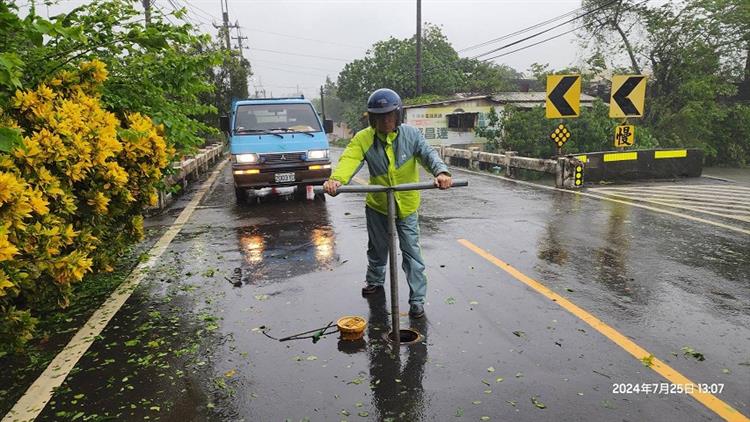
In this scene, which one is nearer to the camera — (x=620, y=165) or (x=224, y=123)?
(x=224, y=123)

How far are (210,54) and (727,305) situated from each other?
18.0 ft

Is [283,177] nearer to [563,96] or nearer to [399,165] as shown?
[399,165]

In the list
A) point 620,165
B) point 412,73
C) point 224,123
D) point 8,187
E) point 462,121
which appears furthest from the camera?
point 412,73

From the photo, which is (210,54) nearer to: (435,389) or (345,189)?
(345,189)

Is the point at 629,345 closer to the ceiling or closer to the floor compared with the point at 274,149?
closer to the floor

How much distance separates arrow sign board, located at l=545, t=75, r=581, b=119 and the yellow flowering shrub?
9357 mm

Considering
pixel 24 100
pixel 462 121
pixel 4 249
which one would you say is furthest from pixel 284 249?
pixel 462 121

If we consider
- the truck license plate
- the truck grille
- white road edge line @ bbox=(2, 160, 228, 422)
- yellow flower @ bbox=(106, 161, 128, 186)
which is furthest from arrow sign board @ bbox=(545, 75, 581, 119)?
yellow flower @ bbox=(106, 161, 128, 186)

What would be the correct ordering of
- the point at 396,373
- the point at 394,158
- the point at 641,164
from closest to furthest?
the point at 396,373
the point at 394,158
the point at 641,164

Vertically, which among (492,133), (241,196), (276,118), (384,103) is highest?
(276,118)

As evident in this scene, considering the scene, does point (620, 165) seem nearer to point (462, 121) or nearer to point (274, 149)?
point (274, 149)

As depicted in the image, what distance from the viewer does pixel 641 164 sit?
12.6m

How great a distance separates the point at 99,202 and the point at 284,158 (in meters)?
5.48

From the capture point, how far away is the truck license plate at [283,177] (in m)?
9.49
